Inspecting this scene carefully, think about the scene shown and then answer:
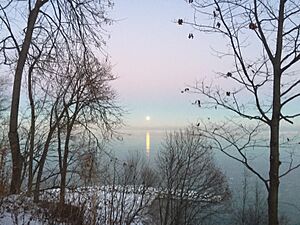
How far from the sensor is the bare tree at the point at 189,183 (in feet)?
74.4

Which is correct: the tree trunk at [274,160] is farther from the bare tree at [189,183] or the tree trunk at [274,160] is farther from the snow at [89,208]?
the bare tree at [189,183]

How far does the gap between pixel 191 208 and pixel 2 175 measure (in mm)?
18956

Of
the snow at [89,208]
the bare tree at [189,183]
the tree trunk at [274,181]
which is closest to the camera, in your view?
the tree trunk at [274,181]

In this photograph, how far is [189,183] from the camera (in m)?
23.5

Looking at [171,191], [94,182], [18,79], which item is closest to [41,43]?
[18,79]

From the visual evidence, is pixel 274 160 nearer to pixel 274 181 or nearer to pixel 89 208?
pixel 274 181

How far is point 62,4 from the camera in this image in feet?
26.1

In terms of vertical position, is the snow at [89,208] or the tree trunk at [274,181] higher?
the tree trunk at [274,181]

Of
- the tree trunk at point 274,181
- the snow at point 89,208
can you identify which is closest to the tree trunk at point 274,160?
the tree trunk at point 274,181

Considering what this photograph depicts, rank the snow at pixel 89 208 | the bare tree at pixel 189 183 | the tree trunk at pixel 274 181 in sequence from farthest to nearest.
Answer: the bare tree at pixel 189 183
the snow at pixel 89 208
the tree trunk at pixel 274 181

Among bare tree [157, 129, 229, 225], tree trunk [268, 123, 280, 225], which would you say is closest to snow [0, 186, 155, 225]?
tree trunk [268, 123, 280, 225]

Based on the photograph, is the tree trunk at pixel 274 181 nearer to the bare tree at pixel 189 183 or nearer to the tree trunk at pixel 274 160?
the tree trunk at pixel 274 160

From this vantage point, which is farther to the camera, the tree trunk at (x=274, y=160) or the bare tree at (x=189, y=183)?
the bare tree at (x=189, y=183)

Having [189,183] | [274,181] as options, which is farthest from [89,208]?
[189,183]
